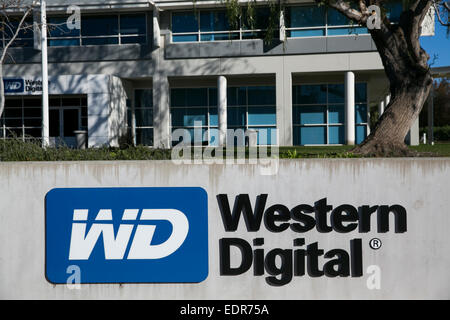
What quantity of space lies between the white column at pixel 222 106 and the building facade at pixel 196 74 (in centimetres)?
6

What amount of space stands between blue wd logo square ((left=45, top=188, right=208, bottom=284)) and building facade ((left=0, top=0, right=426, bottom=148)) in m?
19.7

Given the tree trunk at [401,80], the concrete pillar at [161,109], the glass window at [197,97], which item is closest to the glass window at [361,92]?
the glass window at [197,97]

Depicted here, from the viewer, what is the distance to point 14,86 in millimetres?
26156

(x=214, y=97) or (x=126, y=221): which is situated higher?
(x=214, y=97)

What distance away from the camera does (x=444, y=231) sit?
5.70m

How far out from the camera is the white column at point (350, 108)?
2541 cm

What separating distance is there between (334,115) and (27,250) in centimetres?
2325

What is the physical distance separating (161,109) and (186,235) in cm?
2198

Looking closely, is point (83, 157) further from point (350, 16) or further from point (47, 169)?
point (350, 16)

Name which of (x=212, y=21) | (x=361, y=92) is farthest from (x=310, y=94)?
(x=212, y=21)

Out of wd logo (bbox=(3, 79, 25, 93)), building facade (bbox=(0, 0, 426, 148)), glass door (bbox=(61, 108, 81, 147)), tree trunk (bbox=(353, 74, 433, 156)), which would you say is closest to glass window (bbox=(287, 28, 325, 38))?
building facade (bbox=(0, 0, 426, 148))

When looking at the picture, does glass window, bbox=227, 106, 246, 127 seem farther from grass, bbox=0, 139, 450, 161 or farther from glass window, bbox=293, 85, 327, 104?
grass, bbox=0, 139, 450, 161

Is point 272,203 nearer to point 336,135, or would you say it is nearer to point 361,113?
point 336,135
